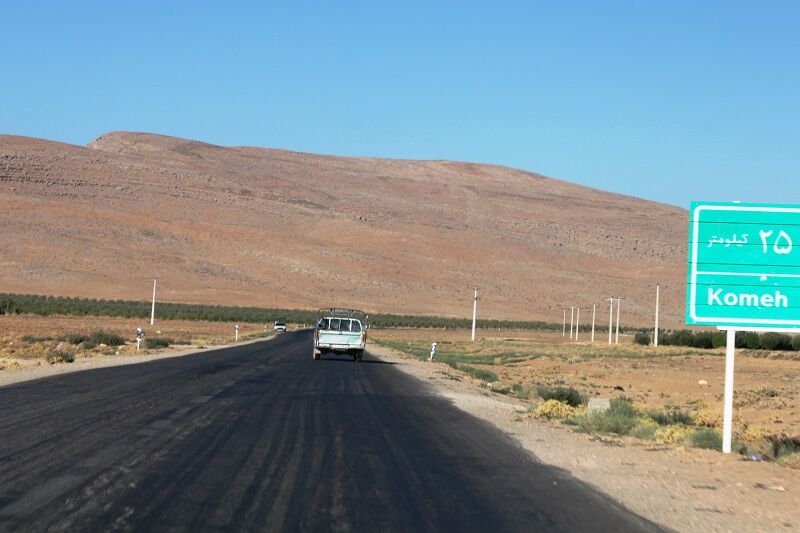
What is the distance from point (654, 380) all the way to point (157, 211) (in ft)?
432

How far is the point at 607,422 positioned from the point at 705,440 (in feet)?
9.54

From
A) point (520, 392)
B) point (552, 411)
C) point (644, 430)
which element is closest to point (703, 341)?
point (520, 392)

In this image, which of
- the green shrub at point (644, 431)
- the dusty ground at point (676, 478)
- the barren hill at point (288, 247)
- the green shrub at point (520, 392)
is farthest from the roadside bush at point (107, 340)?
the barren hill at point (288, 247)

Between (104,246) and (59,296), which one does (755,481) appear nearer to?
(59,296)

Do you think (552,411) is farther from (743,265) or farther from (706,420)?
(743,265)

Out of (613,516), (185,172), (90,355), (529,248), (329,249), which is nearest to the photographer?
(613,516)

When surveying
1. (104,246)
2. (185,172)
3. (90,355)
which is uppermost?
(185,172)

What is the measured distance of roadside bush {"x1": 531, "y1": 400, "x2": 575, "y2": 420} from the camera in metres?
22.7

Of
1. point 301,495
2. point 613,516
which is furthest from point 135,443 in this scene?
point 613,516

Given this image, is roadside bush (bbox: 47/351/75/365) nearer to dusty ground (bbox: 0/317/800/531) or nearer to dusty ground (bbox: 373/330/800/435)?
dusty ground (bbox: 0/317/800/531)

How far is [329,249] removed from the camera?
164m

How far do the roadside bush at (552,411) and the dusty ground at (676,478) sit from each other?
4.12 feet

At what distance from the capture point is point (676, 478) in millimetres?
13859

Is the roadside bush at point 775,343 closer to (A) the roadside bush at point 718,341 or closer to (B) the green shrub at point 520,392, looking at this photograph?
(A) the roadside bush at point 718,341
